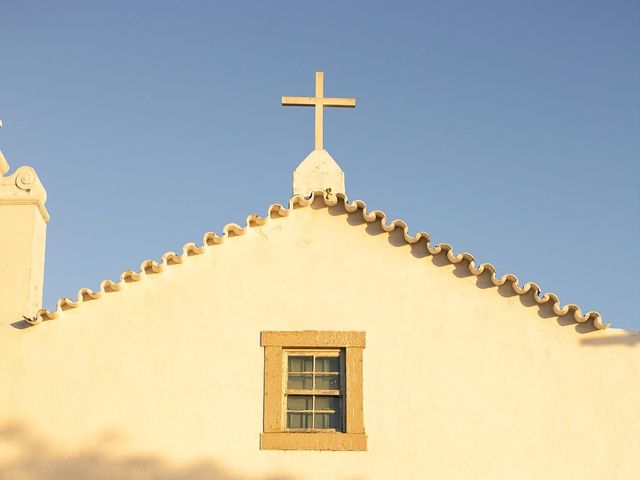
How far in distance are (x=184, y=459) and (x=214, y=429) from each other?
1.36ft

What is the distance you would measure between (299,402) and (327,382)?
1.17 ft

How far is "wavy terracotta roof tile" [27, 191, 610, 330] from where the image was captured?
453 inches

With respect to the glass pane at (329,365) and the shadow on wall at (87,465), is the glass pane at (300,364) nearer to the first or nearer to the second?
the glass pane at (329,365)

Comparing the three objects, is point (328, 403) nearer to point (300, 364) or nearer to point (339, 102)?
point (300, 364)

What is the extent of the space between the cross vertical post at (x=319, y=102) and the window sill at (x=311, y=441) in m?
3.75

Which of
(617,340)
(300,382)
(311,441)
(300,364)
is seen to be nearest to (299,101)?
(300,364)

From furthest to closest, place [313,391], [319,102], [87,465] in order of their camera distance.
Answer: [319,102], [313,391], [87,465]

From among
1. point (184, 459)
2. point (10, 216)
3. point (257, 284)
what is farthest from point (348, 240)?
point (10, 216)

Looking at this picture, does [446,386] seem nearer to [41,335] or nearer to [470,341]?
[470,341]

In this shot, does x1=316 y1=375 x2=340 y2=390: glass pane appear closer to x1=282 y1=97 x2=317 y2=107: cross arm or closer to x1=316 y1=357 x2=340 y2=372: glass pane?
x1=316 y1=357 x2=340 y2=372: glass pane

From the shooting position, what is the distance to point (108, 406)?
36.7 feet

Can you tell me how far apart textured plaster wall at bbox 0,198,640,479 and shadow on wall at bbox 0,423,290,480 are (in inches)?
0.5

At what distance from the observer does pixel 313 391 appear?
11.4 meters

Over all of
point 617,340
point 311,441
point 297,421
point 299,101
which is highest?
point 299,101
